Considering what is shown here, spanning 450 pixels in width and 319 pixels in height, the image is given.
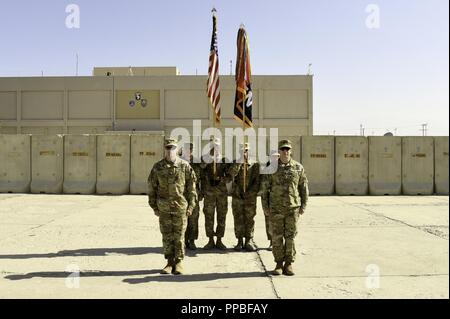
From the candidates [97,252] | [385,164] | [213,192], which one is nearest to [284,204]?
[213,192]

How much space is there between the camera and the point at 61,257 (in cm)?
655

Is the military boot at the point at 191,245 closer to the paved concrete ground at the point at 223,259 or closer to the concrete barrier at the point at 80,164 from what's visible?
the paved concrete ground at the point at 223,259

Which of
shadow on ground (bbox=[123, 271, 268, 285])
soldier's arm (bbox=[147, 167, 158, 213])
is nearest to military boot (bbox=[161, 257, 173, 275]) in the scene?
shadow on ground (bbox=[123, 271, 268, 285])

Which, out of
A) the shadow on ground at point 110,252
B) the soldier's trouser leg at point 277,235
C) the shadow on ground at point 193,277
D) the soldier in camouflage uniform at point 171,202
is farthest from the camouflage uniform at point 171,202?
the soldier's trouser leg at point 277,235

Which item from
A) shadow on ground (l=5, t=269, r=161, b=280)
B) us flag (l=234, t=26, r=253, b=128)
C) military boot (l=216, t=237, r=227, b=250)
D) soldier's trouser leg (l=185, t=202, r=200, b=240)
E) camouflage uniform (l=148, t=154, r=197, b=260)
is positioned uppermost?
us flag (l=234, t=26, r=253, b=128)

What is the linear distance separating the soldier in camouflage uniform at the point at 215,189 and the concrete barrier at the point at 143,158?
8.25 metres

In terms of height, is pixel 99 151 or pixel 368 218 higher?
pixel 99 151

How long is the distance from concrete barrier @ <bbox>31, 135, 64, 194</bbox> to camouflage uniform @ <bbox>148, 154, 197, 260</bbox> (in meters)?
10.9

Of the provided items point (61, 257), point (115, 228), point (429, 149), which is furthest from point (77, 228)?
point (429, 149)

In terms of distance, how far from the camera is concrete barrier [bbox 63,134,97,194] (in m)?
15.5

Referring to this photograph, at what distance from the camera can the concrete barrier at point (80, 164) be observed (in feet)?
50.9

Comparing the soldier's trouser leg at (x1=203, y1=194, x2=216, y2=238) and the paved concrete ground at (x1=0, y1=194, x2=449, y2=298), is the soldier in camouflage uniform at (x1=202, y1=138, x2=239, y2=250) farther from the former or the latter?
the paved concrete ground at (x1=0, y1=194, x2=449, y2=298)
